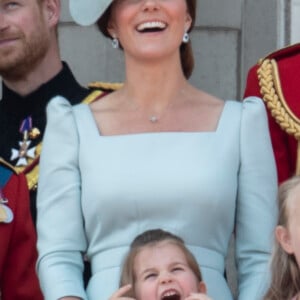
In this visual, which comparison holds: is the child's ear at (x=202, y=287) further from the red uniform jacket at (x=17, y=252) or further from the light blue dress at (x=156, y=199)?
the red uniform jacket at (x=17, y=252)

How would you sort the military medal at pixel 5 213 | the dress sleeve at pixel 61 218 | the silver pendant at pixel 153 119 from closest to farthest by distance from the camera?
the dress sleeve at pixel 61 218 → the silver pendant at pixel 153 119 → the military medal at pixel 5 213

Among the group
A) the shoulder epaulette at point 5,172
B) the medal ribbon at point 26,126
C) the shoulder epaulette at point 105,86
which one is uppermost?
Answer: the shoulder epaulette at point 105,86

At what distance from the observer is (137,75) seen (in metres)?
3.94

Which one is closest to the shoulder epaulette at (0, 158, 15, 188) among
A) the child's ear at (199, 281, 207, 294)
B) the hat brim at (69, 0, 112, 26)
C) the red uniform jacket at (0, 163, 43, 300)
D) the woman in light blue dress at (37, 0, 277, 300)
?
the red uniform jacket at (0, 163, 43, 300)

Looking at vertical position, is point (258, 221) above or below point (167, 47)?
below

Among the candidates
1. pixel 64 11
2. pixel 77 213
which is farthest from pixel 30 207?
pixel 64 11

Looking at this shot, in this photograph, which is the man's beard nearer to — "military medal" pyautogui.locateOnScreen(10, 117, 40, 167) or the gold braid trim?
"military medal" pyautogui.locateOnScreen(10, 117, 40, 167)

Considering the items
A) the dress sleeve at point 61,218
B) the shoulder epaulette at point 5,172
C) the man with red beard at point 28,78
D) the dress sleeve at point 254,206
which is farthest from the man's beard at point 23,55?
the dress sleeve at point 254,206

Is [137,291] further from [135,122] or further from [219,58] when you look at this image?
[219,58]

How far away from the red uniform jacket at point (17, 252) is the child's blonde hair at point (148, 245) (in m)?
0.56

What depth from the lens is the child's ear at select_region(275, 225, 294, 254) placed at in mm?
3646

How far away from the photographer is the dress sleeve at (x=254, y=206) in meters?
3.83

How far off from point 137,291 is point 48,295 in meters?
0.24

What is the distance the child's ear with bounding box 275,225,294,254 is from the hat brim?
2.00 ft
